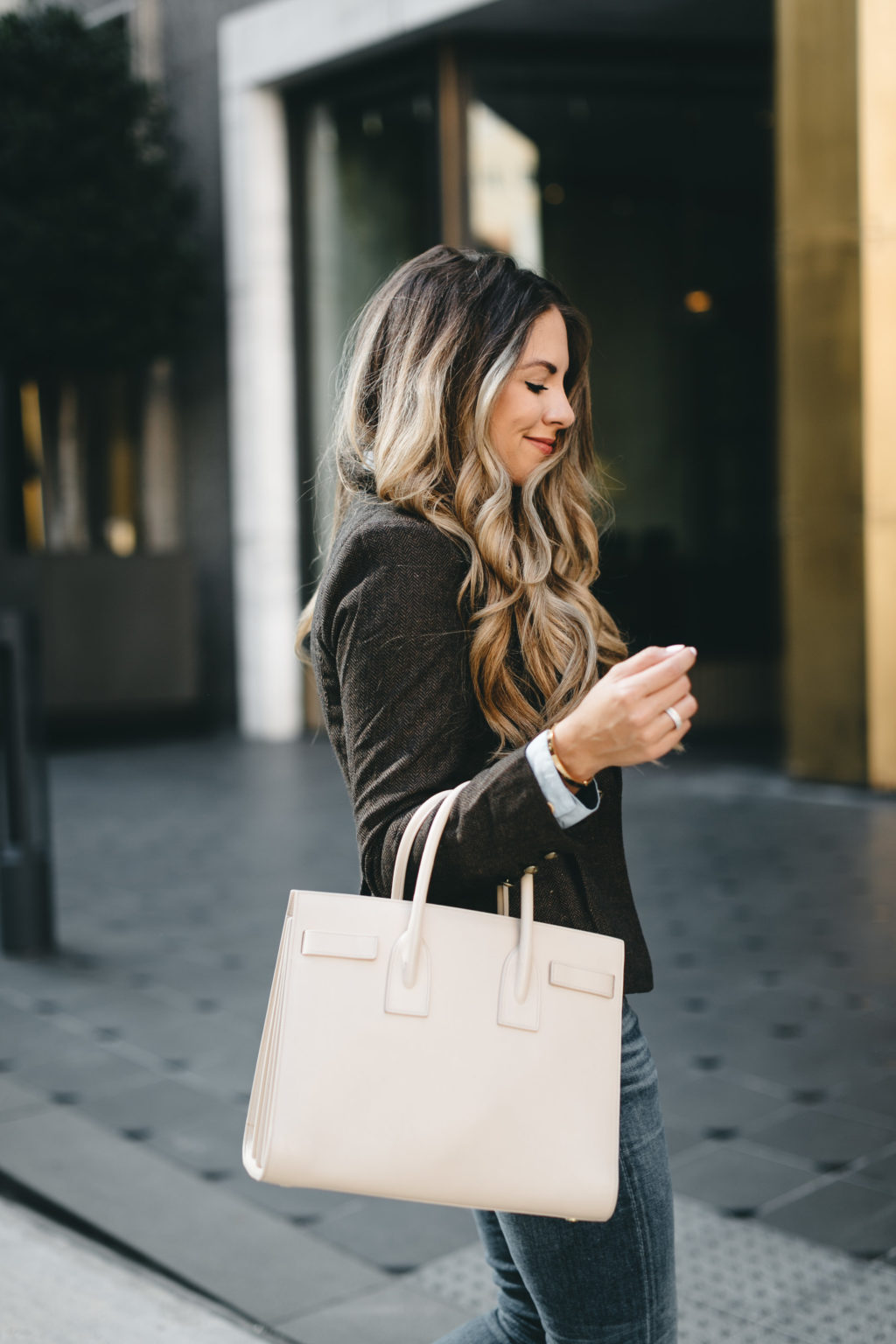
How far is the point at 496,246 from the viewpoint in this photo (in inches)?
469

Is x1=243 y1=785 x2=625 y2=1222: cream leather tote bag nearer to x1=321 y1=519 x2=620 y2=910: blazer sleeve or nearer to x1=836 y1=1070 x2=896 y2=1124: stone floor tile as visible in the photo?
x1=321 y1=519 x2=620 y2=910: blazer sleeve

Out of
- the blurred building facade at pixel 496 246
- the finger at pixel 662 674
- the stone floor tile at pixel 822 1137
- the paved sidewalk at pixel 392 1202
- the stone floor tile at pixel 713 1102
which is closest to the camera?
the finger at pixel 662 674

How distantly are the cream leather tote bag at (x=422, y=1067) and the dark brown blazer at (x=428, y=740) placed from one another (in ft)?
0.22

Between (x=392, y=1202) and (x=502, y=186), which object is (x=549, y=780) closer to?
(x=392, y=1202)

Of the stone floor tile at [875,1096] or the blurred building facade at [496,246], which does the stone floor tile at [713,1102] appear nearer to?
the stone floor tile at [875,1096]

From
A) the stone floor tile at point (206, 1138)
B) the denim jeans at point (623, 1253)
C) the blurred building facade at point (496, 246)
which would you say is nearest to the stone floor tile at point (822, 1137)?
the stone floor tile at point (206, 1138)

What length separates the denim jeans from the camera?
63.3 inches

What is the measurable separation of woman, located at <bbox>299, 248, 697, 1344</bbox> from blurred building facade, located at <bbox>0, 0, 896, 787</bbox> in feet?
28.3

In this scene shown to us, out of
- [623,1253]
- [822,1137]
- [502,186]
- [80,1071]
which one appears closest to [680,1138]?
[822,1137]

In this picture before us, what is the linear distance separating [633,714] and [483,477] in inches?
15.5

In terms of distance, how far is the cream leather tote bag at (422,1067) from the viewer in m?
1.45

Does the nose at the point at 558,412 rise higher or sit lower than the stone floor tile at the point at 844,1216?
higher

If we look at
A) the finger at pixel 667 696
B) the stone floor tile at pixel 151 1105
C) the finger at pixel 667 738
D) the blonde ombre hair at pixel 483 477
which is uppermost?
the blonde ombre hair at pixel 483 477

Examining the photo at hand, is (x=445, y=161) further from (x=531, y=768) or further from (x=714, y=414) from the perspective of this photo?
(x=531, y=768)
